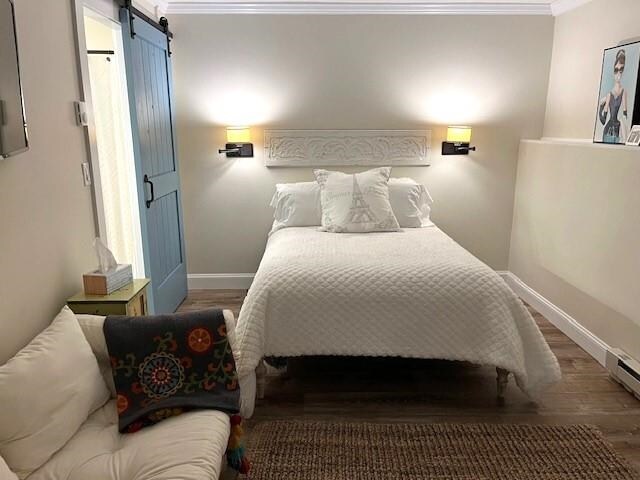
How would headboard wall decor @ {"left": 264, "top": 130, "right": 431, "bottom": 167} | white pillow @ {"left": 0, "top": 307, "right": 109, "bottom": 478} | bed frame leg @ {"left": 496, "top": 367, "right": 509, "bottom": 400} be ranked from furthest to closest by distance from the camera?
headboard wall decor @ {"left": 264, "top": 130, "right": 431, "bottom": 167}
bed frame leg @ {"left": 496, "top": 367, "right": 509, "bottom": 400}
white pillow @ {"left": 0, "top": 307, "right": 109, "bottom": 478}

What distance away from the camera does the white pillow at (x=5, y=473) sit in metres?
1.24

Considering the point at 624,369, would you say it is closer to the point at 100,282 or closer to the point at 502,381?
Result: the point at 502,381

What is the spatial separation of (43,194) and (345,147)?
98.2 inches

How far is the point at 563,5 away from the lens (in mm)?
3553

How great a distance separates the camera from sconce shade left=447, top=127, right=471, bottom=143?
379 centimetres

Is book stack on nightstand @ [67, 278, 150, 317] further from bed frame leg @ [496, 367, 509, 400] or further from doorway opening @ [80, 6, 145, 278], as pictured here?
bed frame leg @ [496, 367, 509, 400]

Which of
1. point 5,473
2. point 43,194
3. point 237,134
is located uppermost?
point 237,134

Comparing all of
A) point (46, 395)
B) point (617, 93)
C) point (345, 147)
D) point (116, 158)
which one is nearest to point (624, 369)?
point (617, 93)

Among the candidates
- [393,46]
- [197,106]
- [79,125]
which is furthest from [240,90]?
[79,125]

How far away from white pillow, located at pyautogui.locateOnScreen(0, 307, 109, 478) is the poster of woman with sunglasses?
311 cm

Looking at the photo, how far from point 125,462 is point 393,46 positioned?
137 inches

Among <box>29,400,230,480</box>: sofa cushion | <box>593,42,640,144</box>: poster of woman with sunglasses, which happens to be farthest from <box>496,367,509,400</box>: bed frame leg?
<box>593,42,640,144</box>: poster of woman with sunglasses

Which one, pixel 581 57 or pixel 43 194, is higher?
pixel 581 57

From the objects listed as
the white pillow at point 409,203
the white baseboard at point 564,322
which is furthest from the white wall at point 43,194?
the white baseboard at point 564,322
